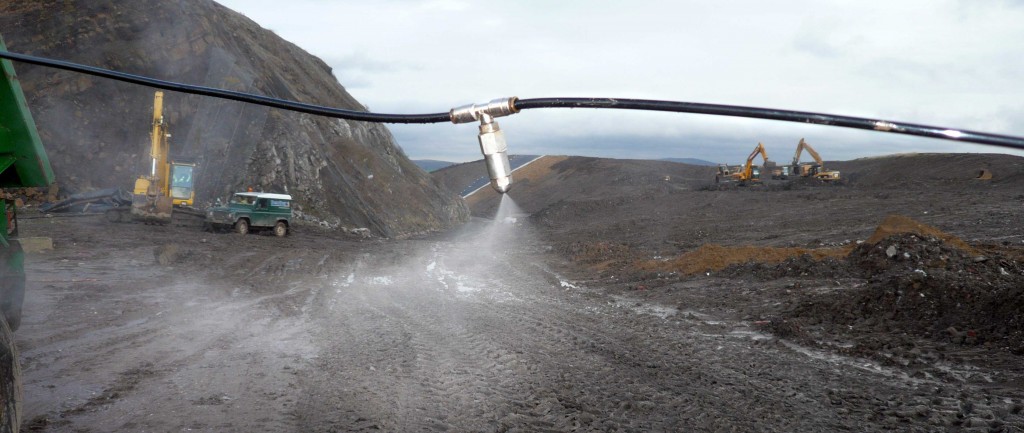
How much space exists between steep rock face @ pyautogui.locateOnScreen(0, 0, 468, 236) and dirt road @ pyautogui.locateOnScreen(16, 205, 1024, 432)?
2065 centimetres

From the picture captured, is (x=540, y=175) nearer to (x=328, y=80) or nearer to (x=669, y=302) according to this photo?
(x=328, y=80)

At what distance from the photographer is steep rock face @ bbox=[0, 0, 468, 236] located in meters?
35.2

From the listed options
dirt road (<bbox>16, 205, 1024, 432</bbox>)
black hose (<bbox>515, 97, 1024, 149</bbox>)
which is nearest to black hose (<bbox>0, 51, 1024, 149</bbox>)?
black hose (<bbox>515, 97, 1024, 149</bbox>)

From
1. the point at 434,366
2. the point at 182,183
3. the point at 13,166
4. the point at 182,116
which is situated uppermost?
the point at 182,116

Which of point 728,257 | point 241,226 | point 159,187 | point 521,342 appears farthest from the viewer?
point 159,187

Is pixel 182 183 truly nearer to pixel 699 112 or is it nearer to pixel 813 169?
pixel 699 112

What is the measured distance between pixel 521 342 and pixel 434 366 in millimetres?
2034

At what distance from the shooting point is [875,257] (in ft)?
51.4

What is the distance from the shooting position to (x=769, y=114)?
3057 mm

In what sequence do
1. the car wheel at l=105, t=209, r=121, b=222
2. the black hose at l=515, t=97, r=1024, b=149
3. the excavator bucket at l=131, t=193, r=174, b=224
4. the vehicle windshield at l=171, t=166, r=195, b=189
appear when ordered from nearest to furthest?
the black hose at l=515, t=97, r=1024, b=149, the excavator bucket at l=131, t=193, r=174, b=224, the car wheel at l=105, t=209, r=121, b=222, the vehicle windshield at l=171, t=166, r=195, b=189

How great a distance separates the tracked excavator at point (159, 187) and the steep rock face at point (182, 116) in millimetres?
4933

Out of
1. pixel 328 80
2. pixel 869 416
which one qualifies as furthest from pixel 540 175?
pixel 869 416

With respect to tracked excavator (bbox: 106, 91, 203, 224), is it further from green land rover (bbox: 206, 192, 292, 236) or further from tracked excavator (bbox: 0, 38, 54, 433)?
tracked excavator (bbox: 0, 38, 54, 433)

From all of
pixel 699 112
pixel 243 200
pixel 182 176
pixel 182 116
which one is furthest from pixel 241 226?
pixel 699 112
